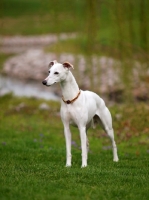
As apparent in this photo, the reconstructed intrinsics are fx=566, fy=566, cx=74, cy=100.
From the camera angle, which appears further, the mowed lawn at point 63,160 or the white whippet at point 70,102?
the white whippet at point 70,102

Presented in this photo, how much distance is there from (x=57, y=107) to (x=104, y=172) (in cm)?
1113

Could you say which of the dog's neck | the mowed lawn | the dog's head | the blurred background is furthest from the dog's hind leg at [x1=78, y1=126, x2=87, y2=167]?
the blurred background

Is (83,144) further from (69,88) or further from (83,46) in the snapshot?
(83,46)

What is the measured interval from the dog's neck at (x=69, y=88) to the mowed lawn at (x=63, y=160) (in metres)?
1.19

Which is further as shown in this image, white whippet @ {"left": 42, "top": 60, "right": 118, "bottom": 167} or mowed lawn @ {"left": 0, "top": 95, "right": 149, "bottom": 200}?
white whippet @ {"left": 42, "top": 60, "right": 118, "bottom": 167}

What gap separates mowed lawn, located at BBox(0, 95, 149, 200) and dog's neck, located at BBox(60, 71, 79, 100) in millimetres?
1188

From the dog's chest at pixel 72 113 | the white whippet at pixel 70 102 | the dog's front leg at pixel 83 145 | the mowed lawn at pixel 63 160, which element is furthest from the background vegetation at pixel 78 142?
the dog's chest at pixel 72 113

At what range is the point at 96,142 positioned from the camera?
14086mm

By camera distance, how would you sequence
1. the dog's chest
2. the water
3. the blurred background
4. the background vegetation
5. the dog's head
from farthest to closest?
the water < the blurred background < the dog's chest < the dog's head < the background vegetation

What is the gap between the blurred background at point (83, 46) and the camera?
45.1 ft

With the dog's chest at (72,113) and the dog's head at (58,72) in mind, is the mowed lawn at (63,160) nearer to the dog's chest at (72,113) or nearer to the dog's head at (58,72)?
the dog's chest at (72,113)

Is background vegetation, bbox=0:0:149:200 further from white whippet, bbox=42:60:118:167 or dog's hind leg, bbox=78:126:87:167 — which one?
white whippet, bbox=42:60:118:167

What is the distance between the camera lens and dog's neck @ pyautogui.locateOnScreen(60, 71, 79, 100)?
31.1 feet

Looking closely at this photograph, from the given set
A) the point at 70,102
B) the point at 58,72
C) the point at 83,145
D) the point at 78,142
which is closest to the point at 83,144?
the point at 83,145
